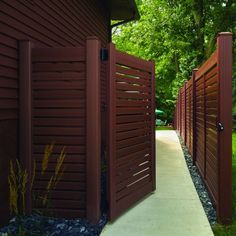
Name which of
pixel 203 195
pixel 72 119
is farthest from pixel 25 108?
pixel 203 195

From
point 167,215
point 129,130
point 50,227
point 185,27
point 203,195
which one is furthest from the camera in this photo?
point 185,27

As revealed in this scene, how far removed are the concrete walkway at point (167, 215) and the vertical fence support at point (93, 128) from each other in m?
0.29

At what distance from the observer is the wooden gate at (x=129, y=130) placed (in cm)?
452

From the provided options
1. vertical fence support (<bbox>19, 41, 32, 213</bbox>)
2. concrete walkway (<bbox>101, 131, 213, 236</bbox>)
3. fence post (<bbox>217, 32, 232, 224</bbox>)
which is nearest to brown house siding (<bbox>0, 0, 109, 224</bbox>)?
vertical fence support (<bbox>19, 41, 32, 213</bbox>)

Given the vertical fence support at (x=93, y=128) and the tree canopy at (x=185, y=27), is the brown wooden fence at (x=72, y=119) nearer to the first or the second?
the vertical fence support at (x=93, y=128)

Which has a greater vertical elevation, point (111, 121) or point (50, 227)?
point (111, 121)

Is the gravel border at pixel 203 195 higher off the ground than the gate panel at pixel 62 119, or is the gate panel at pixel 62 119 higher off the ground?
the gate panel at pixel 62 119

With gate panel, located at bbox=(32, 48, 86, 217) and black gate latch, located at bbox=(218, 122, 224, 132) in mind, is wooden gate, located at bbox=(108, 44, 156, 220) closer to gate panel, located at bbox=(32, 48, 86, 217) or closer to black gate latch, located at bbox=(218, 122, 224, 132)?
gate panel, located at bbox=(32, 48, 86, 217)

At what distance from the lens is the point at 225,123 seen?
14.0ft

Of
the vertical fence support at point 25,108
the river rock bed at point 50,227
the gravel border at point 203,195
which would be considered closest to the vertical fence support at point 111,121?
the river rock bed at point 50,227

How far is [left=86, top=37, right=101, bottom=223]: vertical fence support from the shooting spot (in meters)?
4.29

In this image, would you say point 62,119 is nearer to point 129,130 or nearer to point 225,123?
point 129,130

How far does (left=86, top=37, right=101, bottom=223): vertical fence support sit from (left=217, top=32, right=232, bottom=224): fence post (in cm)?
130

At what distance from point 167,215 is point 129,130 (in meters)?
1.12
